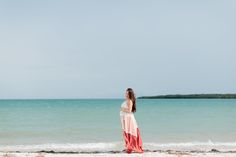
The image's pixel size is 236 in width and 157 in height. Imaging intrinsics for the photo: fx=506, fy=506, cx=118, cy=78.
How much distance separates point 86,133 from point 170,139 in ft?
18.8

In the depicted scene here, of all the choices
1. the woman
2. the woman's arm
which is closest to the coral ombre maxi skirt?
the woman

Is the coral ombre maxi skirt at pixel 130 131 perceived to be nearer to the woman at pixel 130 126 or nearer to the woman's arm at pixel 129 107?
the woman at pixel 130 126

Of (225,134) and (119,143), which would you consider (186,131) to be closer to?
(225,134)

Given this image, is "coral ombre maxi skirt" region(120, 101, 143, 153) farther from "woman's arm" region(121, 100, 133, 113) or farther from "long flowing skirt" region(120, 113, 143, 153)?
"woman's arm" region(121, 100, 133, 113)

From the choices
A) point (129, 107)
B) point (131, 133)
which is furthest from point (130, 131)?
point (129, 107)

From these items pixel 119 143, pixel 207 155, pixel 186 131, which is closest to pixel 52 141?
pixel 119 143

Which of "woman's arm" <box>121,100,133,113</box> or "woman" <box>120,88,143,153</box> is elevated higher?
"woman's arm" <box>121,100,133,113</box>

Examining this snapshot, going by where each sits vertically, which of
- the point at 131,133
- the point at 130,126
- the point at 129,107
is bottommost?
the point at 131,133

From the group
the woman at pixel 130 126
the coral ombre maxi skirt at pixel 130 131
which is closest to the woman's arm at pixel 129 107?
the woman at pixel 130 126

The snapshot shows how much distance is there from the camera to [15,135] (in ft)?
90.4

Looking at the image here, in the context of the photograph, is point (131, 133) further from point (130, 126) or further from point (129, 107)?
point (129, 107)

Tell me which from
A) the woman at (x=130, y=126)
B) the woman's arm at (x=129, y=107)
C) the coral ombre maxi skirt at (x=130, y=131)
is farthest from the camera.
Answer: the coral ombre maxi skirt at (x=130, y=131)

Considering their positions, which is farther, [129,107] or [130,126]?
[130,126]

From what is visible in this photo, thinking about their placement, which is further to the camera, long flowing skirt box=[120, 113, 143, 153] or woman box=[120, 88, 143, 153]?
long flowing skirt box=[120, 113, 143, 153]
